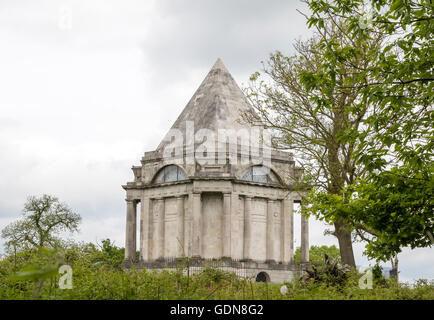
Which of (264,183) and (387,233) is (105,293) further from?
(264,183)

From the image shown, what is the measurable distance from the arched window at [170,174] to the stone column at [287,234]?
6.34 meters

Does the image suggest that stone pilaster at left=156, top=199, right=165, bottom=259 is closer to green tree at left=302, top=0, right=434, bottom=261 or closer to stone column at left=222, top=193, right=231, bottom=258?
stone column at left=222, top=193, right=231, bottom=258

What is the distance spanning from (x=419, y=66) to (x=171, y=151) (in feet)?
77.8

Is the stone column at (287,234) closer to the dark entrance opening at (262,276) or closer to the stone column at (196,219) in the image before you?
the dark entrance opening at (262,276)

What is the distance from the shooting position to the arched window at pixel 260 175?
106 ft

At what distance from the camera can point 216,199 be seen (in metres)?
31.9

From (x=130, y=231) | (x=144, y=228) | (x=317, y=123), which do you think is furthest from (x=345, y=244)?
(x=130, y=231)

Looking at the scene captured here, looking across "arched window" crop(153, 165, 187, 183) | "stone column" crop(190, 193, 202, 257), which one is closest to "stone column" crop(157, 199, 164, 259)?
"arched window" crop(153, 165, 187, 183)

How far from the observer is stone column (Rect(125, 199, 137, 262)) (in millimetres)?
34438

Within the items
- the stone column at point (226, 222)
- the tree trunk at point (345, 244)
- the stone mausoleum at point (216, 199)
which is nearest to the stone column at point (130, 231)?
the stone mausoleum at point (216, 199)

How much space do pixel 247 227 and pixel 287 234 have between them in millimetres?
2893

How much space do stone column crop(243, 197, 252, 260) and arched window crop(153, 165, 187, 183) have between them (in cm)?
390

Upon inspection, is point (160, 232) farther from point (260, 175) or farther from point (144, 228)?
point (260, 175)

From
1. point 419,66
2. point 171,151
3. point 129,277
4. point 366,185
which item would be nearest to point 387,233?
point 366,185
